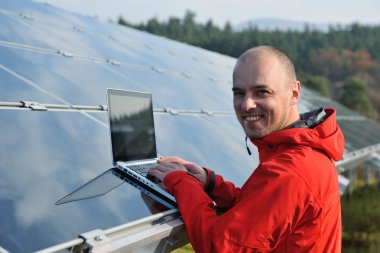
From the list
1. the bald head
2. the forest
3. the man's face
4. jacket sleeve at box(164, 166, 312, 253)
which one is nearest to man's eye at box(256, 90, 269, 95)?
the man's face

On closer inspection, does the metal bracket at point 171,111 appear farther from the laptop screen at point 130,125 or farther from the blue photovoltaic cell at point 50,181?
the laptop screen at point 130,125

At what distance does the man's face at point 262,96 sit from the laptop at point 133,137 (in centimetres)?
69

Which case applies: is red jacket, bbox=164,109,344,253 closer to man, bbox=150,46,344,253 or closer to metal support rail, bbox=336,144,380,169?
man, bbox=150,46,344,253

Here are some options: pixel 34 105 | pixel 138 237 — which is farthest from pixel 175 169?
pixel 34 105

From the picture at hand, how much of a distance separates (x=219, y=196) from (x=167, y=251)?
54cm

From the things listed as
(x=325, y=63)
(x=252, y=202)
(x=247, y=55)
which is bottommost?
(x=325, y=63)

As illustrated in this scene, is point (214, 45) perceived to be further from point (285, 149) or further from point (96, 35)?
point (285, 149)

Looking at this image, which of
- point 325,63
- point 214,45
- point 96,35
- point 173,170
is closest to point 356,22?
point 325,63

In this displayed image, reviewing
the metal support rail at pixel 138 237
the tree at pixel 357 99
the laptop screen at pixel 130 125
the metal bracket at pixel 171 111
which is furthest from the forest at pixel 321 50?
the metal support rail at pixel 138 237

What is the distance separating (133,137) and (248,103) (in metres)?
0.89

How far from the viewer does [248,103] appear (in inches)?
116

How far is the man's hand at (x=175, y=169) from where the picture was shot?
312cm

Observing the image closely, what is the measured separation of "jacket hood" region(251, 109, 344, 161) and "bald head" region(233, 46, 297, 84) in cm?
31

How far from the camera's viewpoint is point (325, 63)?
71.1 m
